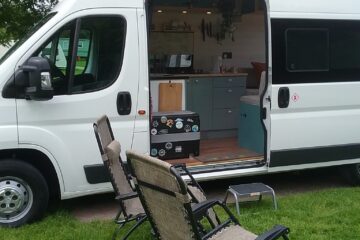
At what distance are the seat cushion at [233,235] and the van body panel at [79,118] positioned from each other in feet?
5.62

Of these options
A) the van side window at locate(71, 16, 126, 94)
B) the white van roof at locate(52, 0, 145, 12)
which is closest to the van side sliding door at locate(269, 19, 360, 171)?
the white van roof at locate(52, 0, 145, 12)

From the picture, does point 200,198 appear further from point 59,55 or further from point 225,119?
point 225,119

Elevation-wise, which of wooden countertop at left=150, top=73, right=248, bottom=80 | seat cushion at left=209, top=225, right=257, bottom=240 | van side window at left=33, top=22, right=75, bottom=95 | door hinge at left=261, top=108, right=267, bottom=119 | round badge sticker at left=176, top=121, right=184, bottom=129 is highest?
van side window at left=33, top=22, right=75, bottom=95

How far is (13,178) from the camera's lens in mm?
4535

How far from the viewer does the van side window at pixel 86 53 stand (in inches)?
182

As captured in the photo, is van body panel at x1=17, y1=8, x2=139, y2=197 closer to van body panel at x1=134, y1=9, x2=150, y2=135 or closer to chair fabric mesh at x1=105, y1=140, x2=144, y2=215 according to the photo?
van body panel at x1=134, y1=9, x2=150, y2=135

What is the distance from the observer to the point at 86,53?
4797 millimetres

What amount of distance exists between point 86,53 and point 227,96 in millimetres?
3687

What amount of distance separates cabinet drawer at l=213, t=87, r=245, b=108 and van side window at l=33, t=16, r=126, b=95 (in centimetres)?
339

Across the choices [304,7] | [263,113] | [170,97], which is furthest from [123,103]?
[170,97]

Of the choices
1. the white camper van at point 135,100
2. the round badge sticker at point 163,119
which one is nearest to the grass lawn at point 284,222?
the white camper van at point 135,100

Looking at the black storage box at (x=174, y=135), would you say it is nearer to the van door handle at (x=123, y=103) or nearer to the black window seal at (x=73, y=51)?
the van door handle at (x=123, y=103)

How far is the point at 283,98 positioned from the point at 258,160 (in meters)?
0.76

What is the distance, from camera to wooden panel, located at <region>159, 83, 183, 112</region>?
7098mm
